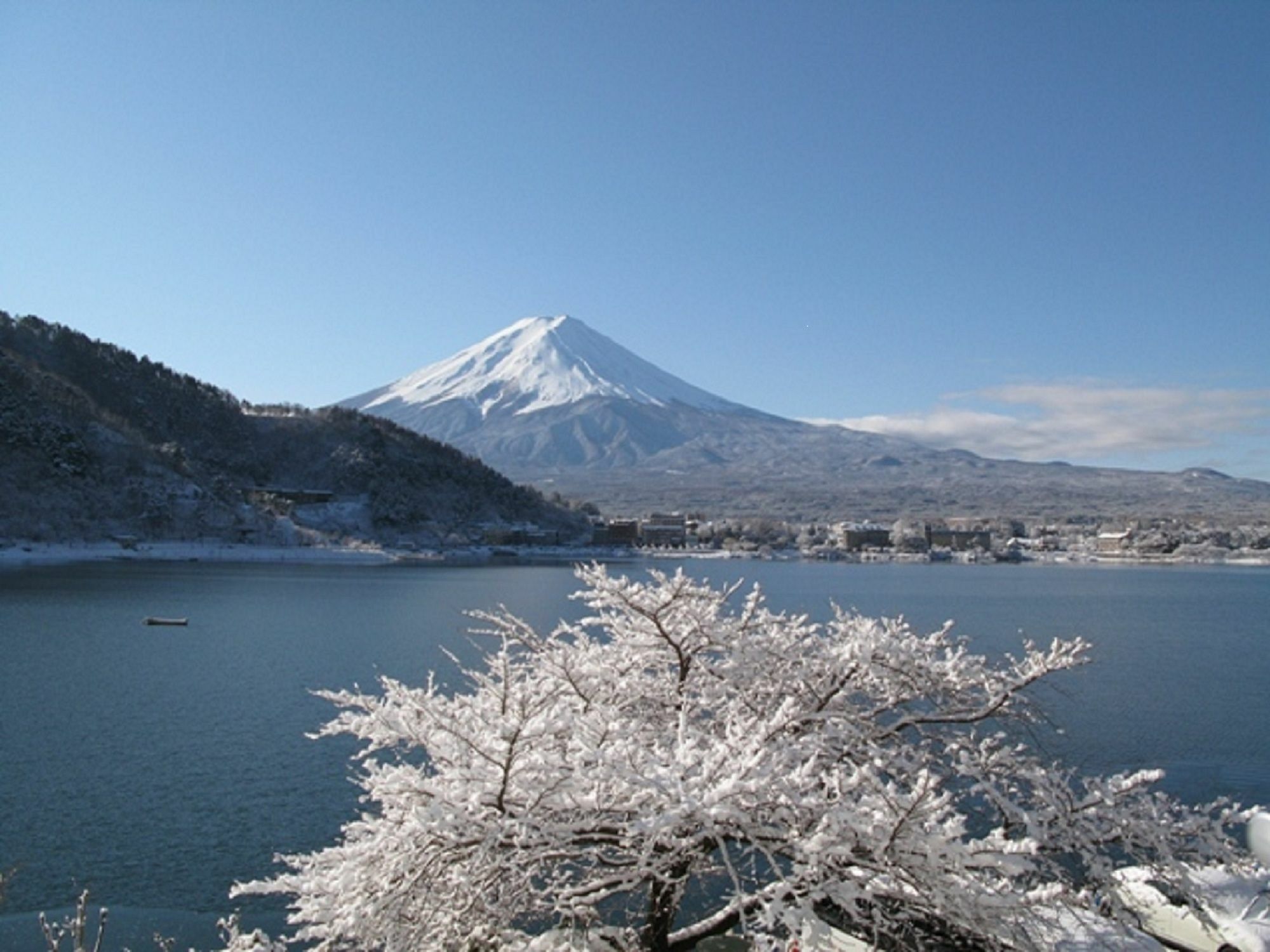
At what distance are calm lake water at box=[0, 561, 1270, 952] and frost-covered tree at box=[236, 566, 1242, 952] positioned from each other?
4.72ft

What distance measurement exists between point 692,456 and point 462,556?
92.9 meters

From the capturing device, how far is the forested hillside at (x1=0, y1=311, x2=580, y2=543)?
53500 mm

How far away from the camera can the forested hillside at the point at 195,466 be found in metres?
53.5

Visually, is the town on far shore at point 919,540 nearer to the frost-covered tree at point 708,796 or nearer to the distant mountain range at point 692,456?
the distant mountain range at point 692,456

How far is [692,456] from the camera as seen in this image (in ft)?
522

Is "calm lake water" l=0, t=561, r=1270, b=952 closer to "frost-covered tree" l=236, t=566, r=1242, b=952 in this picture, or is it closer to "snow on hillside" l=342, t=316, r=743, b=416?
"frost-covered tree" l=236, t=566, r=1242, b=952

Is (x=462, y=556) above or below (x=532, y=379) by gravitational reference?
below

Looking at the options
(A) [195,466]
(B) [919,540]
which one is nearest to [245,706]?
(A) [195,466]

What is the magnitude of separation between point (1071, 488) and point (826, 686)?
548 ft

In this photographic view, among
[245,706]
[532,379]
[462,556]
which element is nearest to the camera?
[245,706]

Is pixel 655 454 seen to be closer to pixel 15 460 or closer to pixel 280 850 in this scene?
pixel 15 460

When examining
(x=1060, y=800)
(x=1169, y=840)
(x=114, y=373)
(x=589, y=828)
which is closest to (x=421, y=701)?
(x=589, y=828)

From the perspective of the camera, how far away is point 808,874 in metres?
2.62

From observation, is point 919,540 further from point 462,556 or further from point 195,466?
point 195,466
